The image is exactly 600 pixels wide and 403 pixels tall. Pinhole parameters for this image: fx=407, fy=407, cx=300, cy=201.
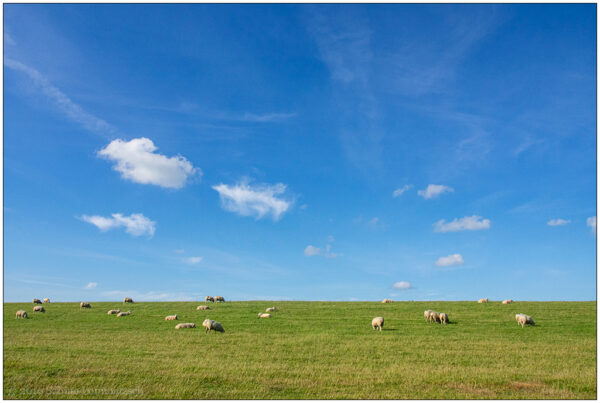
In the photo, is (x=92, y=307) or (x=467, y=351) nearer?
(x=467, y=351)

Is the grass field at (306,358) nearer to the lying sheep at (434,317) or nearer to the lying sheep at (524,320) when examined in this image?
the lying sheep at (524,320)

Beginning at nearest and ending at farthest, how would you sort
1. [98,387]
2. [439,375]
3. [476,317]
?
[98,387]
[439,375]
[476,317]

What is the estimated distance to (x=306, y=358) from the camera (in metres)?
23.4

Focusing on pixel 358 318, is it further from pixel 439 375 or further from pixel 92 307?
pixel 92 307

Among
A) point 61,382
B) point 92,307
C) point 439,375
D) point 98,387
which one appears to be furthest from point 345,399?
point 92,307

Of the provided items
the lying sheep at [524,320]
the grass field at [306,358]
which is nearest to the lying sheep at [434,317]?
the grass field at [306,358]

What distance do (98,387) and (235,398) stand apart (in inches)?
244

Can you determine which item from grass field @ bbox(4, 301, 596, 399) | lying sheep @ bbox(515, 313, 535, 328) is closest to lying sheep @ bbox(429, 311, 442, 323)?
grass field @ bbox(4, 301, 596, 399)

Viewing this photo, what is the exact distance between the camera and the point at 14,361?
856 inches

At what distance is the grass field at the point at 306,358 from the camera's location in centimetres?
1698

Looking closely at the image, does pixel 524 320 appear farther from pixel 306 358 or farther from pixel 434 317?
pixel 306 358

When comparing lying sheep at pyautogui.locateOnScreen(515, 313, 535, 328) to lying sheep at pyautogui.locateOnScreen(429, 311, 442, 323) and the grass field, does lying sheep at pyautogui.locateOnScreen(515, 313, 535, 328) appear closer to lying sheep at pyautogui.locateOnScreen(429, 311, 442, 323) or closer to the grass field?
the grass field

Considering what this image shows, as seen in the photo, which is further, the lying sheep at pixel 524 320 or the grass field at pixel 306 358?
the lying sheep at pixel 524 320

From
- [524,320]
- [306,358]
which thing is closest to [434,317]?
[524,320]
